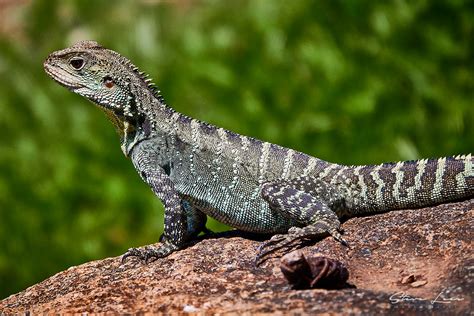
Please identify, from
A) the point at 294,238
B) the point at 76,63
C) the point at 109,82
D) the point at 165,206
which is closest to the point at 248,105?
the point at 109,82

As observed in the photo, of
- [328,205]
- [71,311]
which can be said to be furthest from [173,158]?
[71,311]

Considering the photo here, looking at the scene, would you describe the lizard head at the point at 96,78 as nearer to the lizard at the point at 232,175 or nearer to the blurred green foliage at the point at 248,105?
the lizard at the point at 232,175

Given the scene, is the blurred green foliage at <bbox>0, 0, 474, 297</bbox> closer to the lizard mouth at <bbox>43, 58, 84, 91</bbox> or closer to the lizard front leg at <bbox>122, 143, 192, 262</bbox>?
the lizard front leg at <bbox>122, 143, 192, 262</bbox>

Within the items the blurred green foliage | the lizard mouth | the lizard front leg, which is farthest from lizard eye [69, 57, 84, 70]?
the blurred green foliage

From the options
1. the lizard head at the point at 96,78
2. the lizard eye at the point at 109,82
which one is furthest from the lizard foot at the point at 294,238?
Answer: the lizard eye at the point at 109,82

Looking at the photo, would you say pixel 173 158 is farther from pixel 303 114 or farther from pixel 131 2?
pixel 131 2

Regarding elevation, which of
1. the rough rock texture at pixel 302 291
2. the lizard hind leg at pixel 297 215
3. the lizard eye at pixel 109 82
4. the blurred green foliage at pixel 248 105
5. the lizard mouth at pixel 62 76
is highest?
the blurred green foliage at pixel 248 105
